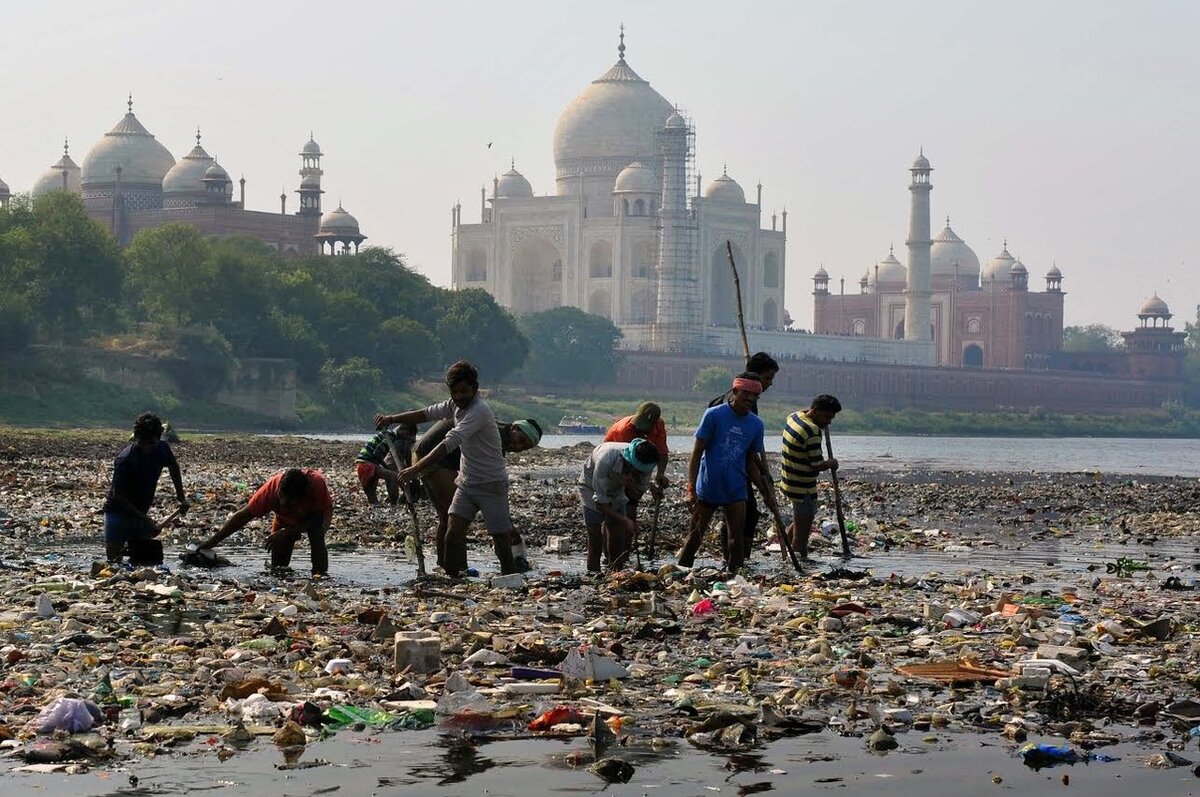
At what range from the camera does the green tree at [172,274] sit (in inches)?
2514

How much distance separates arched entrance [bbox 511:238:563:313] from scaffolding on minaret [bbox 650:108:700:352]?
30.4ft

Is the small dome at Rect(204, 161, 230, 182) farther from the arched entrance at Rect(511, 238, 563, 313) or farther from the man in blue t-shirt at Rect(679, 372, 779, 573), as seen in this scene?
the man in blue t-shirt at Rect(679, 372, 779, 573)

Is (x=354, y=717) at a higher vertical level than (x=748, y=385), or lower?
lower

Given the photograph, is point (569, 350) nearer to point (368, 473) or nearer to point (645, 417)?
point (368, 473)

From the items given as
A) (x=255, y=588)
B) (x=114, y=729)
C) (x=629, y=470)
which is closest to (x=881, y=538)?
(x=629, y=470)

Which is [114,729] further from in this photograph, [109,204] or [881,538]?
[109,204]

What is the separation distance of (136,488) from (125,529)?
0.27 m

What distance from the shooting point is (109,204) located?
94750mm

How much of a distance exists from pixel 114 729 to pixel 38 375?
46.9m

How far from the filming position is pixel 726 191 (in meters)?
110

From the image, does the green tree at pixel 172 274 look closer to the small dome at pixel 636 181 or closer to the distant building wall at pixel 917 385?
the distant building wall at pixel 917 385

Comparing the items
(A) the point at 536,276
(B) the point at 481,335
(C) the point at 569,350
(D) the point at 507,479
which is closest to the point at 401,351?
(B) the point at 481,335

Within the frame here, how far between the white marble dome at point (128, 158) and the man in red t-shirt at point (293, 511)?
87.8 m

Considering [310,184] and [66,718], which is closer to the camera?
[66,718]
